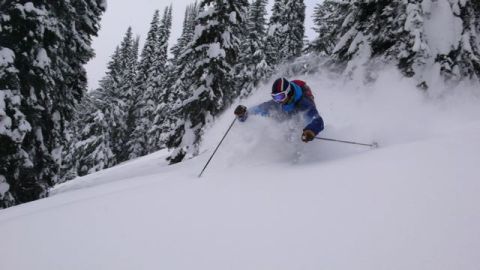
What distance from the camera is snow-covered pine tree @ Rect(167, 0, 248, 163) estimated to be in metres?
16.4

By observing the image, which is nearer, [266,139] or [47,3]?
[266,139]

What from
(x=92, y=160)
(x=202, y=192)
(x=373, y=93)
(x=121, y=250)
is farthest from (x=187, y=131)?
(x=92, y=160)

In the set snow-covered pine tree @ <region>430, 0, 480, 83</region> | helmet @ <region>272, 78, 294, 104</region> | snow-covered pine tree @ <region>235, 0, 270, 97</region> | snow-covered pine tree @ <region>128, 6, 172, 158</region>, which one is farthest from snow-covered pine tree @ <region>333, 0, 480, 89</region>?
snow-covered pine tree @ <region>128, 6, 172, 158</region>

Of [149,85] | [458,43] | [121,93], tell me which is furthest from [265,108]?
[149,85]

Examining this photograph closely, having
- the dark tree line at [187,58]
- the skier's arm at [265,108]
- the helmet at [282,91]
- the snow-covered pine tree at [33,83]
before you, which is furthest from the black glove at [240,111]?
the snow-covered pine tree at [33,83]

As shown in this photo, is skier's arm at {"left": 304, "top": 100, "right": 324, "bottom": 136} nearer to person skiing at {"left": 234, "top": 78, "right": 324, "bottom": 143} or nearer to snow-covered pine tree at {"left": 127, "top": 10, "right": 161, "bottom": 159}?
person skiing at {"left": 234, "top": 78, "right": 324, "bottom": 143}

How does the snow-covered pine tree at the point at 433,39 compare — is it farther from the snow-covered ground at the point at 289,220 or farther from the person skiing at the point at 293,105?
the person skiing at the point at 293,105

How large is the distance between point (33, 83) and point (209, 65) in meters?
7.55

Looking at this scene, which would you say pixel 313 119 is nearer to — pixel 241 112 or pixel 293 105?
pixel 293 105

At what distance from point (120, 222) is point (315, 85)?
28.0 ft

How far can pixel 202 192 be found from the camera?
4594 mm

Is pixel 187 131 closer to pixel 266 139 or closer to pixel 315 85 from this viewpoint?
pixel 315 85

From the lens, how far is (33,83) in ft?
36.7

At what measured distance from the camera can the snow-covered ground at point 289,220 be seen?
260 centimetres
